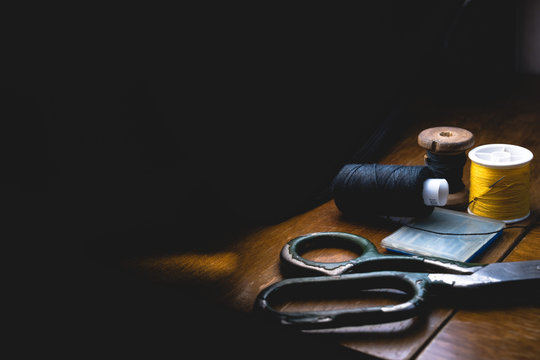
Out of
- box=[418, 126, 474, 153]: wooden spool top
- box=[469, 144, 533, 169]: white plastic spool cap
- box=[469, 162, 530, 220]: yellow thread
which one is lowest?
box=[469, 162, 530, 220]: yellow thread

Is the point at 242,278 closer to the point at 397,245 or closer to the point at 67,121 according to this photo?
the point at 397,245

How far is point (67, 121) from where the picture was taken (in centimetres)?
97

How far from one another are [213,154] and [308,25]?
14.0 inches

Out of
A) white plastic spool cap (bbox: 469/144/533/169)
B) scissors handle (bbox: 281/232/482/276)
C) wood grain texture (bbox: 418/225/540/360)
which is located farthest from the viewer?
white plastic spool cap (bbox: 469/144/533/169)

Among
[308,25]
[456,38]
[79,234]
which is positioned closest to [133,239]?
[79,234]

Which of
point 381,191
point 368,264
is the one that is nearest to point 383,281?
point 368,264

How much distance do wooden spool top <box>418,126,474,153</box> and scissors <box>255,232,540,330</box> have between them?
0.23m

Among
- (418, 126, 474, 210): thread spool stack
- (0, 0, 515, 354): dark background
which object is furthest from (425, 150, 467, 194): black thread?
(0, 0, 515, 354): dark background

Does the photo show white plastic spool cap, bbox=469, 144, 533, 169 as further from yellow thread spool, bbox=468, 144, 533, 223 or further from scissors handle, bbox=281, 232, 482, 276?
scissors handle, bbox=281, 232, 482, 276

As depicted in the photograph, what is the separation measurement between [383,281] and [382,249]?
132 mm

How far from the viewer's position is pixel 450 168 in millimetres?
1047

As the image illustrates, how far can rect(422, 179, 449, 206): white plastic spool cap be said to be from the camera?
958 mm

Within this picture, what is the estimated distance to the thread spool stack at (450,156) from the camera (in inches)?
40.2

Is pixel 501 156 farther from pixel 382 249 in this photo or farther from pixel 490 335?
pixel 490 335
